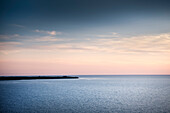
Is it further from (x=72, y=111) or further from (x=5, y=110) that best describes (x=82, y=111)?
(x=5, y=110)

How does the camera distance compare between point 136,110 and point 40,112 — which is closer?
point 40,112

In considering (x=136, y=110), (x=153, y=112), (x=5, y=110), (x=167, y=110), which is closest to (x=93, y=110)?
(x=136, y=110)

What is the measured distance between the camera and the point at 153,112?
84.6ft

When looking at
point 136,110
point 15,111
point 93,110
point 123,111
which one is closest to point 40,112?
point 15,111

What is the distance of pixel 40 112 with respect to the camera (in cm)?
2514

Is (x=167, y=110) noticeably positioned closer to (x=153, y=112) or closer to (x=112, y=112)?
(x=153, y=112)

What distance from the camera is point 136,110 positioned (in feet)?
89.1

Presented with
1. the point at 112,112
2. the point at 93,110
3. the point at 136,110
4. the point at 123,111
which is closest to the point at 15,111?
the point at 93,110

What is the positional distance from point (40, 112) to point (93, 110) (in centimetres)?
791

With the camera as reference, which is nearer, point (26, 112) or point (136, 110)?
point (26, 112)

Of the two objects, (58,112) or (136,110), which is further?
(136,110)

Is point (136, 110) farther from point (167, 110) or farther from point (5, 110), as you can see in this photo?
point (5, 110)

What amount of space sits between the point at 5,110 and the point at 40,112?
5.72 metres

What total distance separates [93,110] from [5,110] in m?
13.4
